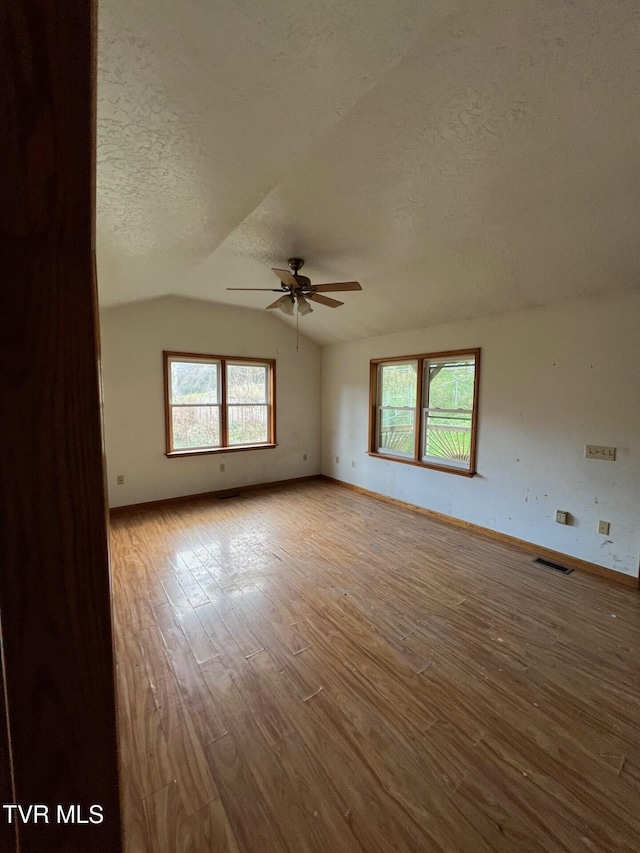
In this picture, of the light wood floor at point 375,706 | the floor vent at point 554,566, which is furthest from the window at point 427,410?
the light wood floor at point 375,706

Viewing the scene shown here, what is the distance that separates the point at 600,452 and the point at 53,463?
146 inches

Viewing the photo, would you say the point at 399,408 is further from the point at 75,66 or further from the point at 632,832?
the point at 75,66

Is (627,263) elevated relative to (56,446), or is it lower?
elevated

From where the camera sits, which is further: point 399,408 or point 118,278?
point 399,408

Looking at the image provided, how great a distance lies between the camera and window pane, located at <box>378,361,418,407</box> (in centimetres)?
467

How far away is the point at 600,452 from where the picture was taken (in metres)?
2.96

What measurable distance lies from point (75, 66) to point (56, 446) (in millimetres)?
377

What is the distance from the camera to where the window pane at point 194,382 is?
15.7ft

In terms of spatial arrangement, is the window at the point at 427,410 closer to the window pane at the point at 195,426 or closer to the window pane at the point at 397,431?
the window pane at the point at 397,431

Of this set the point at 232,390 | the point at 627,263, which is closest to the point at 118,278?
the point at 232,390

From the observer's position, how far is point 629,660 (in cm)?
204

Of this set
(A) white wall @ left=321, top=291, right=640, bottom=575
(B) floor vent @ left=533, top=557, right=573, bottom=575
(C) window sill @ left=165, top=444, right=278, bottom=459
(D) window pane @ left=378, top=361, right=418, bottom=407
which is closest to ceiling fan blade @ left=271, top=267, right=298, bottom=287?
(A) white wall @ left=321, top=291, right=640, bottom=575

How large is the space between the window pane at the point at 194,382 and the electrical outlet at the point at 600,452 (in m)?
4.44

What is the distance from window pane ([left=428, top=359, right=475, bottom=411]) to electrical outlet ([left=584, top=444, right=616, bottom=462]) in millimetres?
1183
